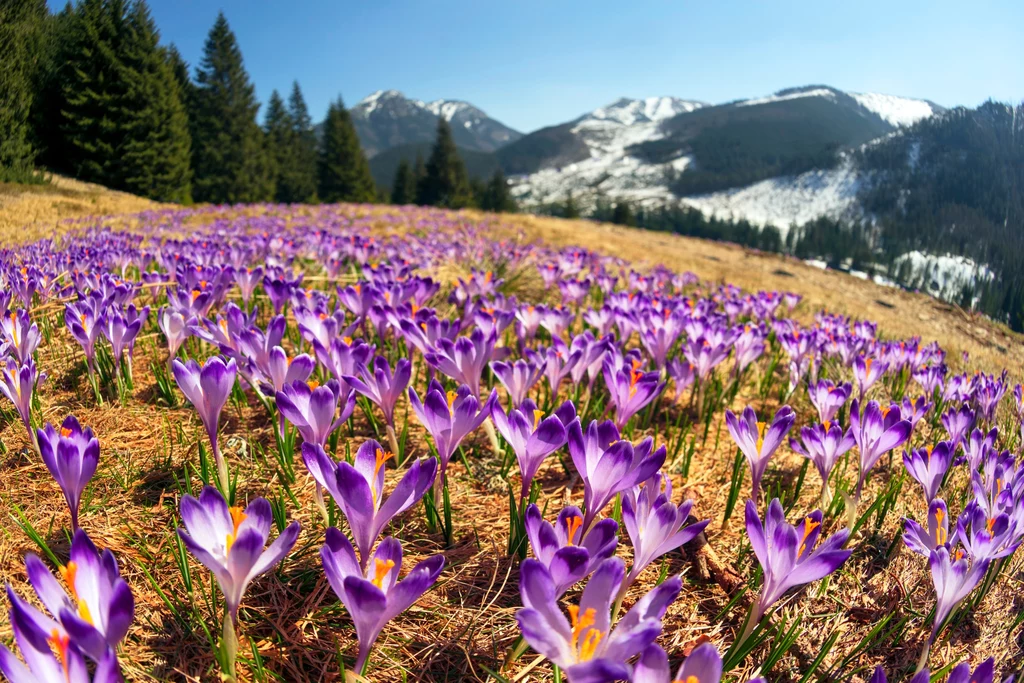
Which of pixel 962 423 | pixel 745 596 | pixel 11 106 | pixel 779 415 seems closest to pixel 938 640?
pixel 745 596

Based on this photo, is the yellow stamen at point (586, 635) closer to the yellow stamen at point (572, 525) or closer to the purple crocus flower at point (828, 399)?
the yellow stamen at point (572, 525)

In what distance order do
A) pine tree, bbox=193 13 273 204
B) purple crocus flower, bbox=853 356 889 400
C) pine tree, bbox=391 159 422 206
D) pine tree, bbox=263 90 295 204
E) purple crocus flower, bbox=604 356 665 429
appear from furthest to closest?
pine tree, bbox=391 159 422 206 → pine tree, bbox=263 90 295 204 → pine tree, bbox=193 13 273 204 → purple crocus flower, bbox=853 356 889 400 → purple crocus flower, bbox=604 356 665 429

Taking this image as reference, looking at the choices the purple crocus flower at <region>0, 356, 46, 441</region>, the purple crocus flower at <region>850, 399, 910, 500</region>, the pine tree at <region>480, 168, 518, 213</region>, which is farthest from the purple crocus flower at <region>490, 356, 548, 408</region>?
the pine tree at <region>480, 168, 518, 213</region>

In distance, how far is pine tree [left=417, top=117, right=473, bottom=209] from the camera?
197 ft

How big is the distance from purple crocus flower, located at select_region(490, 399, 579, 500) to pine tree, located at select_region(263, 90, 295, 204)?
55.3m

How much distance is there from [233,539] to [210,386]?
0.67 meters

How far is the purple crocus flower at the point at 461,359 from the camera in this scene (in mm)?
2176

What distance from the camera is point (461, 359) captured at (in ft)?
7.29

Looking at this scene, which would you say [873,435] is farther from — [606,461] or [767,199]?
[767,199]

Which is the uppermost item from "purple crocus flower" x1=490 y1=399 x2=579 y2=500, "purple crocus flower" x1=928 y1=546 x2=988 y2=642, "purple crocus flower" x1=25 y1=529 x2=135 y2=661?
"purple crocus flower" x1=490 y1=399 x2=579 y2=500

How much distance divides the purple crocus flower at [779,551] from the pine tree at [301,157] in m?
56.8

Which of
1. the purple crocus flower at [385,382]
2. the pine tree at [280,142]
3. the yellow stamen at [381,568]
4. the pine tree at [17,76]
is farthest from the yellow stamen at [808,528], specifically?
the pine tree at [280,142]

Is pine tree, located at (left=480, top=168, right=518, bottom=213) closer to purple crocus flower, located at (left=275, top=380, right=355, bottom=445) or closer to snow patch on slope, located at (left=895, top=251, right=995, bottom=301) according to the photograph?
snow patch on slope, located at (left=895, top=251, right=995, bottom=301)

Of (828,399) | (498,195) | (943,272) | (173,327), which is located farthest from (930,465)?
(498,195)
